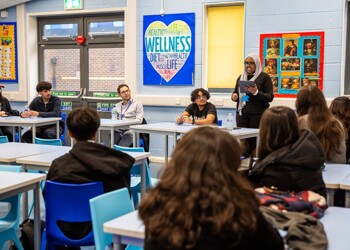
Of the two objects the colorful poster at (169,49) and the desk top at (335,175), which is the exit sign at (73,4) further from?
the desk top at (335,175)

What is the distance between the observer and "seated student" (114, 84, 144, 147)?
20.2 feet

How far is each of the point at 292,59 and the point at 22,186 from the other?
453cm

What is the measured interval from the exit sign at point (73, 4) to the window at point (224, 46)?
86.9 inches

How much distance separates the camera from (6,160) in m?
3.32

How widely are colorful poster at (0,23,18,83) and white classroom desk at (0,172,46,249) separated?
5.98 meters

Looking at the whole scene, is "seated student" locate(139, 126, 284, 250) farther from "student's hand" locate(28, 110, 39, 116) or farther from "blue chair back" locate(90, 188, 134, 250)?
"student's hand" locate(28, 110, 39, 116)

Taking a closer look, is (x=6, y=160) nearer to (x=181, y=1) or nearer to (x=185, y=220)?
(x=185, y=220)

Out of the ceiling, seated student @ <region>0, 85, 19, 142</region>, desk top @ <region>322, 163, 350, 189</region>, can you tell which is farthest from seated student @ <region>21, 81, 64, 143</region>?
desk top @ <region>322, 163, 350, 189</region>

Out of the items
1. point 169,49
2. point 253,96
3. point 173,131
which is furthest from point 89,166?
point 169,49

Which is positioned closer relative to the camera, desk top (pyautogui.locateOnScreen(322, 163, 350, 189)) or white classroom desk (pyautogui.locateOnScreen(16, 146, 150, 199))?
desk top (pyautogui.locateOnScreen(322, 163, 350, 189))

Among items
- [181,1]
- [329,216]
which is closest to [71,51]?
[181,1]

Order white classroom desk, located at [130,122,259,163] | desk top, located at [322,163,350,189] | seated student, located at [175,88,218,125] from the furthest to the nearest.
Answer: seated student, located at [175,88,218,125] < white classroom desk, located at [130,122,259,163] < desk top, located at [322,163,350,189]

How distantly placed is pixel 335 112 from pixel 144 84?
3818 millimetres

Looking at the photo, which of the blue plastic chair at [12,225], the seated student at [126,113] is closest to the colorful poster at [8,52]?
the seated student at [126,113]
